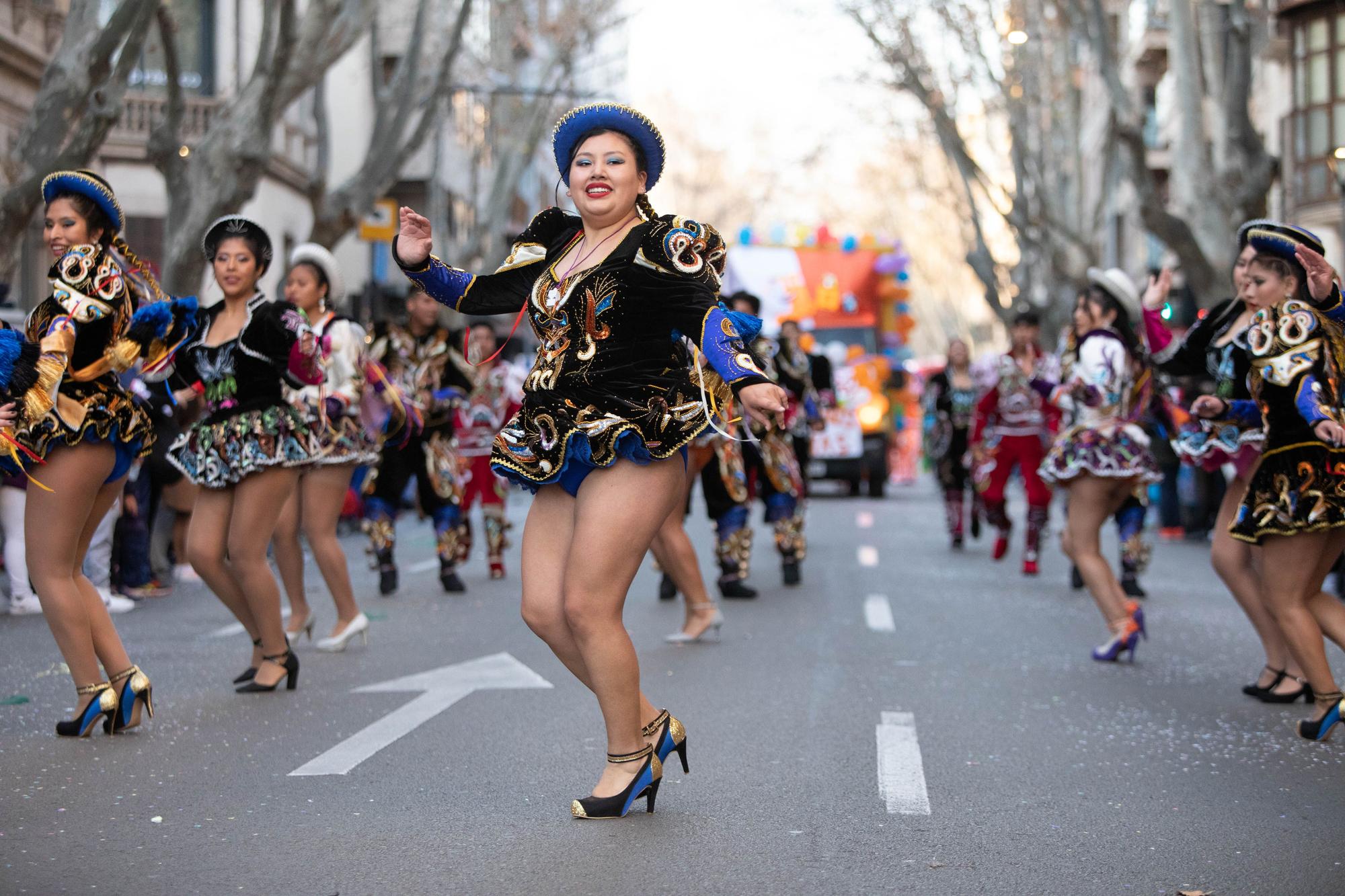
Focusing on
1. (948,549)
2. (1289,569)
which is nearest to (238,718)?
(1289,569)

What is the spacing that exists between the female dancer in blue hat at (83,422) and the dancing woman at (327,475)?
199cm

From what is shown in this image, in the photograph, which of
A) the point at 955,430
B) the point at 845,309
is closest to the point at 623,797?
the point at 955,430

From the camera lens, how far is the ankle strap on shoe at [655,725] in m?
5.18

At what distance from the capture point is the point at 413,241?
5.23 m

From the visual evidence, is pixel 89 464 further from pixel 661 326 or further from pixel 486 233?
pixel 486 233

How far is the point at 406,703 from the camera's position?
23.9 ft

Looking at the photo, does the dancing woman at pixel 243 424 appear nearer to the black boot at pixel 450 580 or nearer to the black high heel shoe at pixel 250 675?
the black high heel shoe at pixel 250 675

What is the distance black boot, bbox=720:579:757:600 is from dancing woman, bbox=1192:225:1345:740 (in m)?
5.05

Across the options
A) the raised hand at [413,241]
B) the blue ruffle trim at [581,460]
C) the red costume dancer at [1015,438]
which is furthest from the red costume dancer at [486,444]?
the blue ruffle trim at [581,460]

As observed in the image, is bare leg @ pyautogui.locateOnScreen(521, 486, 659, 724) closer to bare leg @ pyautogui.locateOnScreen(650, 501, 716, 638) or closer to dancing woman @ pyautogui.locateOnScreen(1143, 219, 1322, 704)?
dancing woman @ pyautogui.locateOnScreen(1143, 219, 1322, 704)

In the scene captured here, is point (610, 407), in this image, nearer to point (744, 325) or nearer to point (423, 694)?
point (744, 325)

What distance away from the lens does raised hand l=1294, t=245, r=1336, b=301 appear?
6.61 meters

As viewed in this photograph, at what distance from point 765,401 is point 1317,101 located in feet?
84.6

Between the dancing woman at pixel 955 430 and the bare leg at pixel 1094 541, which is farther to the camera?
the dancing woman at pixel 955 430
